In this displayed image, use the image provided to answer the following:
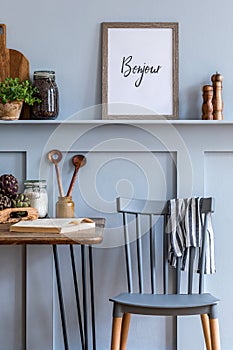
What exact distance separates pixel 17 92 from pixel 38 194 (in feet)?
1.50

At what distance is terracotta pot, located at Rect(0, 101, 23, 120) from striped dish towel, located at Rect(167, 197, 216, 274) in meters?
0.79

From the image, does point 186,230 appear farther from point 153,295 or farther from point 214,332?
point 214,332

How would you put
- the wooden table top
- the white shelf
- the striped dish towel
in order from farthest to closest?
the white shelf → the striped dish towel → the wooden table top

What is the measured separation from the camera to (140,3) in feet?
9.70

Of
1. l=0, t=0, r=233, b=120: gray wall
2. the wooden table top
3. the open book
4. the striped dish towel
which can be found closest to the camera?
the wooden table top

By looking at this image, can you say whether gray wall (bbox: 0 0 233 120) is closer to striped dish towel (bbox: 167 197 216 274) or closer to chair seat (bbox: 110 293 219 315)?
striped dish towel (bbox: 167 197 216 274)

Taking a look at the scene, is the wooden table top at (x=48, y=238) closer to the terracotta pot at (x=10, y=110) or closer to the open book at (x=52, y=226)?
the open book at (x=52, y=226)

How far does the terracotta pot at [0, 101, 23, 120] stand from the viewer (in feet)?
9.23

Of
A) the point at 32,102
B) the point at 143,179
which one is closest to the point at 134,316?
the point at 143,179

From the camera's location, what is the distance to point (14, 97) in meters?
2.79

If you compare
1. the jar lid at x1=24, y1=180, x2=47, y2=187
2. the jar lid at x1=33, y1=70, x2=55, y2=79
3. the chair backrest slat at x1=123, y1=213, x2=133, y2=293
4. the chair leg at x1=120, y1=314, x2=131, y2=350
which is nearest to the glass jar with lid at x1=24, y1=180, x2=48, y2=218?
the jar lid at x1=24, y1=180, x2=47, y2=187

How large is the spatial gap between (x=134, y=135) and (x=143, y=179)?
0.21 metres

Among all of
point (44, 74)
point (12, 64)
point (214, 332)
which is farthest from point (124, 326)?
point (12, 64)

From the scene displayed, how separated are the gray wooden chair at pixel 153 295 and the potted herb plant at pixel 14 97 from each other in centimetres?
60
